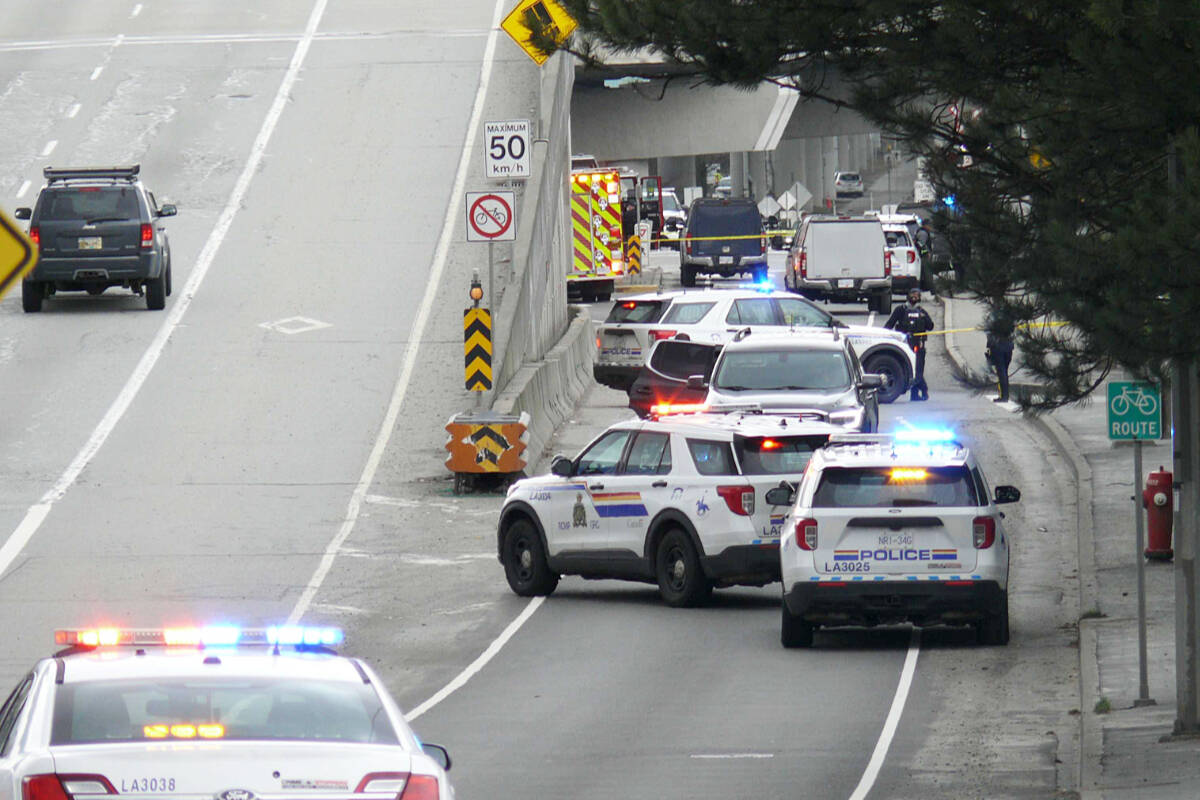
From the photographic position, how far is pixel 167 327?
114ft

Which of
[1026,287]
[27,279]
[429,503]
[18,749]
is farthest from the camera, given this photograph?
[27,279]

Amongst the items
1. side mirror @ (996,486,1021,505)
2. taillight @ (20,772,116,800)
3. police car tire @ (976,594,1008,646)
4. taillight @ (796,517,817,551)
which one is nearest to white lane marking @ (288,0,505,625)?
taillight @ (796,517,817,551)

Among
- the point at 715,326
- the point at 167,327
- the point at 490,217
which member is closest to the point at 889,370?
the point at 715,326

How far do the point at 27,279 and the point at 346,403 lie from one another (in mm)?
7367

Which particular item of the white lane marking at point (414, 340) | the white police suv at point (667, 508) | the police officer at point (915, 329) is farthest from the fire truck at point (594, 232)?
the white police suv at point (667, 508)

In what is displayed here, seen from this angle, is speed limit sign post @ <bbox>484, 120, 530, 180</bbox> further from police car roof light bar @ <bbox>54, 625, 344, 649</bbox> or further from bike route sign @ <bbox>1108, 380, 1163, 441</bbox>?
police car roof light bar @ <bbox>54, 625, 344, 649</bbox>

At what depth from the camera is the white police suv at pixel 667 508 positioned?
782 inches

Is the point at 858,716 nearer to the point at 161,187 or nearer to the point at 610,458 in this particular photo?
the point at 610,458

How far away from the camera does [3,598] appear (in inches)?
852

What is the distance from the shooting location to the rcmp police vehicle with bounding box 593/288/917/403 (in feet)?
115

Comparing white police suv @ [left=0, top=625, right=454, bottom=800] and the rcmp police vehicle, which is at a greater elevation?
white police suv @ [left=0, top=625, right=454, bottom=800]

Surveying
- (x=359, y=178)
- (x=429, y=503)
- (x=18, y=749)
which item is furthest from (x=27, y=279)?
(x=18, y=749)

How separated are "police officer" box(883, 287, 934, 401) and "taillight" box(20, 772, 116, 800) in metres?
30.2

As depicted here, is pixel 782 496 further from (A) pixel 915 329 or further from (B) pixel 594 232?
(B) pixel 594 232
